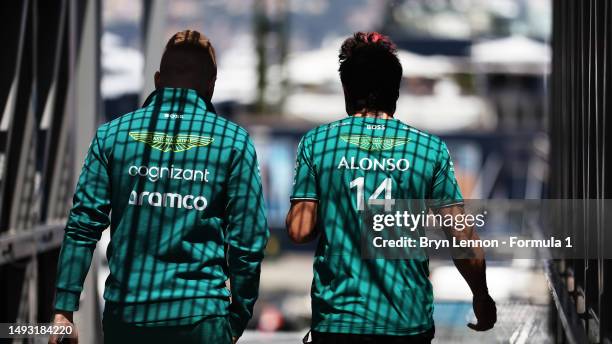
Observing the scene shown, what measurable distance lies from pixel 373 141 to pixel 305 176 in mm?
186

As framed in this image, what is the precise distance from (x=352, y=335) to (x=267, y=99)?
4530 cm

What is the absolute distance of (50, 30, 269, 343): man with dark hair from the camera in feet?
9.89

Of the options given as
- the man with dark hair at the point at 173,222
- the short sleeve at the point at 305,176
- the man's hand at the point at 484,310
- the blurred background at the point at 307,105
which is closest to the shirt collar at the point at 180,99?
the man with dark hair at the point at 173,222

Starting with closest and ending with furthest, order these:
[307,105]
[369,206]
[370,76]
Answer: [369,206], [370,76], [307,105]

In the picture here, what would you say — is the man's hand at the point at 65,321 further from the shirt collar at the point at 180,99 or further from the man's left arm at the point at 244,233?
the shirt collar at the point at 180,99

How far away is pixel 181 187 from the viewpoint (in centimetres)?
304

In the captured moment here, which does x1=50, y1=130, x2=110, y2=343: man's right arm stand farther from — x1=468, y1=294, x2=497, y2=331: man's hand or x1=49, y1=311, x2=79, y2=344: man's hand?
x1=468, y1=294, x2=497, y2=331: man's hand

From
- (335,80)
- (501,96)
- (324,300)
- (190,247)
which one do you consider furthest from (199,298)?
(501,96)

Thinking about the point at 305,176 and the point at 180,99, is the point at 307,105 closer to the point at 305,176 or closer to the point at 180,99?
the point at 180,99

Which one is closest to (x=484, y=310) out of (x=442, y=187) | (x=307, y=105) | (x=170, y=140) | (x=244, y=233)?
(x=442, y=187)

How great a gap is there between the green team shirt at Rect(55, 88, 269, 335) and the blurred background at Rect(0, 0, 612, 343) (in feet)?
2.76

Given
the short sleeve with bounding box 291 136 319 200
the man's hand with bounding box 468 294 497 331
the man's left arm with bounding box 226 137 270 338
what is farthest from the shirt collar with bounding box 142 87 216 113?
the man's hand with bounding box 468 294 497 331

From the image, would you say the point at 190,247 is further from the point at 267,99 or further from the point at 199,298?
the point at 267,99

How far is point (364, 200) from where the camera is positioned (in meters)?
2.96
